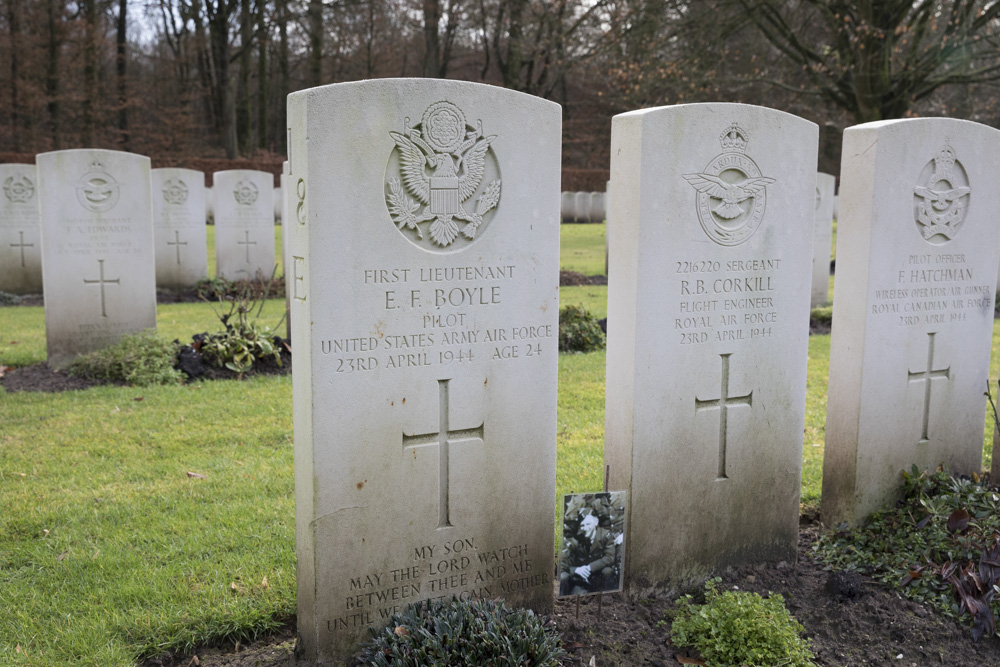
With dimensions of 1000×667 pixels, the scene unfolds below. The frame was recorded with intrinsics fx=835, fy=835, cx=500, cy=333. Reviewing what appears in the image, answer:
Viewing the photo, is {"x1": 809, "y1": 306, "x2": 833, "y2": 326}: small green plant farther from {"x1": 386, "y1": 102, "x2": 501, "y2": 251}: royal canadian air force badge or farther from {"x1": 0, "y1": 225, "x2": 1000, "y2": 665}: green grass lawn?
{"x1": 386, "y1": 102, "x2": 501, "y2": 251}: royal canadian air force badge

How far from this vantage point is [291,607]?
12.0 feet

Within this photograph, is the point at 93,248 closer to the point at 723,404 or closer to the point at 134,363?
the point at 134,363

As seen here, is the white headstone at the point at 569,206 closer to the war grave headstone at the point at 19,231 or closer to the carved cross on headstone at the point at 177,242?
the carved cross on headstone at the point at 177,242

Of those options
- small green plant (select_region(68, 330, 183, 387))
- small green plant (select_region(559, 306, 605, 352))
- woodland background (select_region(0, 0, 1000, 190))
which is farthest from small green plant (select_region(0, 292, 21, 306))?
woodland background (select_region(0, 0, 1000, 190))

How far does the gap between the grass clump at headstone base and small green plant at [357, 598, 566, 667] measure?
1.82m

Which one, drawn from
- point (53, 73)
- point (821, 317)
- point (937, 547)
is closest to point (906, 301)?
point (937, 547)

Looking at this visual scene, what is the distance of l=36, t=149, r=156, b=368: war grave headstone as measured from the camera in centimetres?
779

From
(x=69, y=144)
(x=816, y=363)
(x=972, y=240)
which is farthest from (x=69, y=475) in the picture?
(x=69, y=144)

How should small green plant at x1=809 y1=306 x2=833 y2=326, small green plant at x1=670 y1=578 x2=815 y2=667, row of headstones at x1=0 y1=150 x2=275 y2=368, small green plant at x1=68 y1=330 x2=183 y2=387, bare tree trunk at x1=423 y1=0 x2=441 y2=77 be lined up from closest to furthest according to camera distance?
small green plant at x1=670 y1=578 x2=815 y2=667 < small green plant at x1=68 y1=330 x2=183 y2=387 < row of headstones at x1=0 y1=150 x2=275 y2=368 < small green plant at x1=809 y1=306 x2=833 y2=326 < bare tree trunk at x1=423 y1=0 x2=441 y2=77

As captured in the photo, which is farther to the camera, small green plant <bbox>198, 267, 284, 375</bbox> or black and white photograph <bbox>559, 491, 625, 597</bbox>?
small green plant <bbox>198, 267, 284, 375</bbox>

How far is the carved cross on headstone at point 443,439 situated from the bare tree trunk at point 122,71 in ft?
101

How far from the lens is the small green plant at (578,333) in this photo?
29.4 ft

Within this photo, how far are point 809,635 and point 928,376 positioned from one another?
1854 millimetres

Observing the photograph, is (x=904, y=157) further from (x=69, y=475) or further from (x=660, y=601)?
(x=69, y=475)
